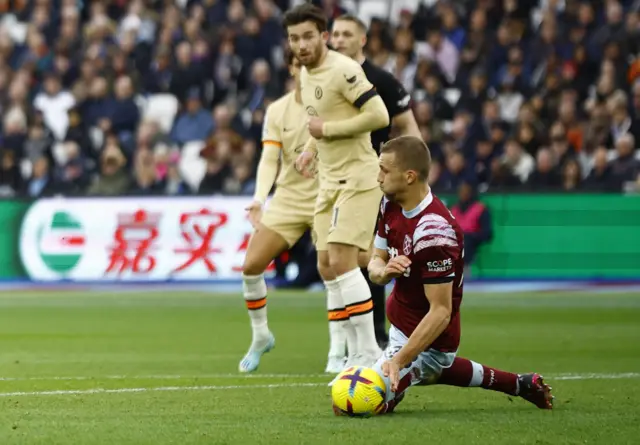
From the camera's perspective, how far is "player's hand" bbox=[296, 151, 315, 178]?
9703mm

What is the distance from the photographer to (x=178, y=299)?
1822 cm

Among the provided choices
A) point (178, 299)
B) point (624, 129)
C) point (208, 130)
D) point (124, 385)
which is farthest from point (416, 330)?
point (208, 130)

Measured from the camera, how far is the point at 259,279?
1047 centimetres

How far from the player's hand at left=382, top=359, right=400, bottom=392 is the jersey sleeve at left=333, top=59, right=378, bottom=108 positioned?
2614 mm

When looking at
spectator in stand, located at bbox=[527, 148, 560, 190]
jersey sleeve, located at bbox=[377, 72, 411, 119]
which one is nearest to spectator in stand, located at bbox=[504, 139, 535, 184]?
spectator in stand, located at bbox=[527, 148, 560, 190]

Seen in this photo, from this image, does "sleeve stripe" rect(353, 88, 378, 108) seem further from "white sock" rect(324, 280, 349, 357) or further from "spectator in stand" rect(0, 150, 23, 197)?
"spectator in stand" rect(0, 150, 23, 197)

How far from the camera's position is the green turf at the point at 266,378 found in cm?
671

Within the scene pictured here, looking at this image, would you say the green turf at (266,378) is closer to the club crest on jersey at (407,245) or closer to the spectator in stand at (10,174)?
the club crest on jersey at (407,245)

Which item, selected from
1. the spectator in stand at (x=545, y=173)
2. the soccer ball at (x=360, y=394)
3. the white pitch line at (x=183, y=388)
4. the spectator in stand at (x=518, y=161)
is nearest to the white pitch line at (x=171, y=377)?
the white pitch line at (x=183, y=388)

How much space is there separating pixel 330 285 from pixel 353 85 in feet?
4.46

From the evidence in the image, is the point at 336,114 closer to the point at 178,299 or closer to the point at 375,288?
the point at 375,288

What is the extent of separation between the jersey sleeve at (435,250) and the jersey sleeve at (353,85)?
2.22 meters

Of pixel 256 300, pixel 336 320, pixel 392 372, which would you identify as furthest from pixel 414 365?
pixel 256 300

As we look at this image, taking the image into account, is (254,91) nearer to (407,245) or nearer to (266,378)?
(266,378)
